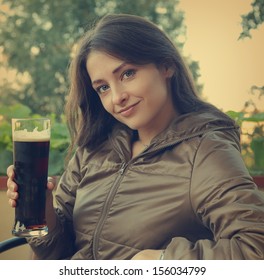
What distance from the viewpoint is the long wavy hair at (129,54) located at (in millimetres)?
934

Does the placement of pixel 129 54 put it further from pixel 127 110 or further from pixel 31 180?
pixel 31 180

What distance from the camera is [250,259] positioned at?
31.7 inches

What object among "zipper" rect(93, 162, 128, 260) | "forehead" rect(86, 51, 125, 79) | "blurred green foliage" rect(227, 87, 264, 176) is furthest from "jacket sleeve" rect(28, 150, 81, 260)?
"blurred green foliage" rect(227, 87, 264, 176)

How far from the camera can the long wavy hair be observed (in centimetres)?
93

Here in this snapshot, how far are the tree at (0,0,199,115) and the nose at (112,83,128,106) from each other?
0.20 m

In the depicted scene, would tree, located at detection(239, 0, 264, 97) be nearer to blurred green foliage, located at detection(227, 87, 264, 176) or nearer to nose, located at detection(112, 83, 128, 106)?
blurred green foliage, located at detection(227, 87, 264, 176)

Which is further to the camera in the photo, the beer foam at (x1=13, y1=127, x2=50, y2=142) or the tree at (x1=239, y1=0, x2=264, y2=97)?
the tree at (x1=239, y1=0, x2=264, y2=97)

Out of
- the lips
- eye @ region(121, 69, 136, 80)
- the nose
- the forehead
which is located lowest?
the lips

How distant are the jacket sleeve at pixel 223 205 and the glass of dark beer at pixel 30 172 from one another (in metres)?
0.26

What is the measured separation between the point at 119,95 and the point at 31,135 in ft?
0.64

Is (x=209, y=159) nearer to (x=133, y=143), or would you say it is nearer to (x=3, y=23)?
(x=133, y=143)

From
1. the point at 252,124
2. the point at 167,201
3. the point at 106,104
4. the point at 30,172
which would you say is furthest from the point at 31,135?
the point at 252,124

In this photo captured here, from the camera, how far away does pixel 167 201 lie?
34.9 inches

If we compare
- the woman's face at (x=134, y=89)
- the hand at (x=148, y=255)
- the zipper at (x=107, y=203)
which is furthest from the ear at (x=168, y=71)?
the hand at (x=148, y=255)
